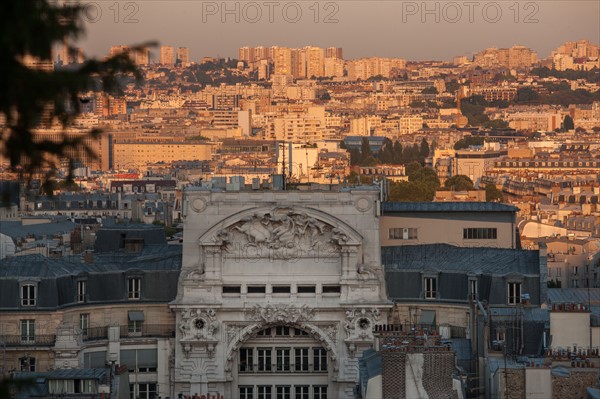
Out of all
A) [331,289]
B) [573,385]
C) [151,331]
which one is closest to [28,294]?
[151,331]

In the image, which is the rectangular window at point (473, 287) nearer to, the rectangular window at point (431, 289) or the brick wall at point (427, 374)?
the rectangular window at point (431, 289)

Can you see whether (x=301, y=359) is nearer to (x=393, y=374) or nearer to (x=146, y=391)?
(x=146, y=391)

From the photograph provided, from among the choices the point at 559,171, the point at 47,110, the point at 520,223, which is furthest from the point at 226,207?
the point at 559,171

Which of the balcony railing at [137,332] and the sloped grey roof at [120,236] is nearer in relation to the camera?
the balcony railing at [137,332]

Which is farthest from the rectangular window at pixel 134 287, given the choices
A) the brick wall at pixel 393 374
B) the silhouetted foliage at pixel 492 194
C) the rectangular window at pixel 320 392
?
the silhouetted foliage at pixel 492 194

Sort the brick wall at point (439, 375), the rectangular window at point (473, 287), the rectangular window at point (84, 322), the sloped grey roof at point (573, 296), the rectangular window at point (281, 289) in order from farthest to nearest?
the rectangular window at point (281, 289) → the rectangular window at point (473, 287) → the rectangular window at point (84, 322) → the sloped grey roof at point (573, 296) → the brick wall at point (439, 375)

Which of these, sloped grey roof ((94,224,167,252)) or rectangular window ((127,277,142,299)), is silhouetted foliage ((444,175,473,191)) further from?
rectangular window ((127,277,142,299))

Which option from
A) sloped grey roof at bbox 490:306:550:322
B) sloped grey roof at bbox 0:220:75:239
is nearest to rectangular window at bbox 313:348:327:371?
sloped grey roof at bbox 490:306:550:322
